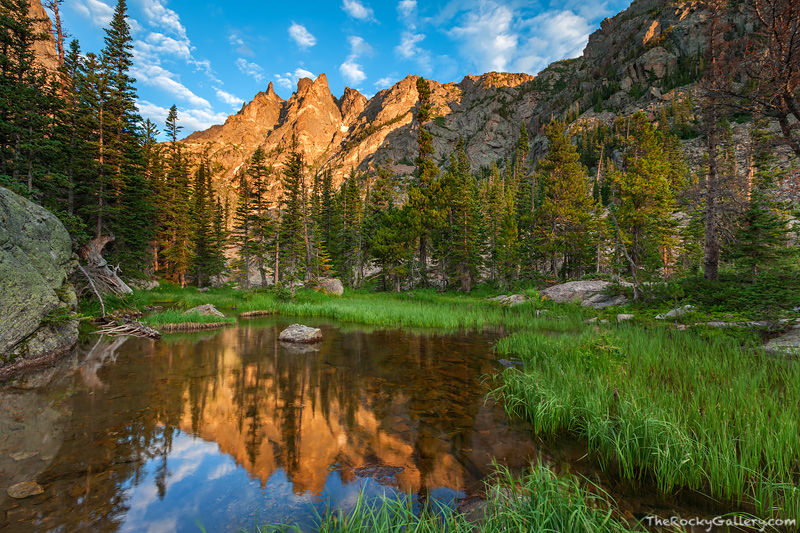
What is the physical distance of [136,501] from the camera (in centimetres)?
356

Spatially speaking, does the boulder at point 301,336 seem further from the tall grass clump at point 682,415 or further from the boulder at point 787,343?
the boulder at point 787,343

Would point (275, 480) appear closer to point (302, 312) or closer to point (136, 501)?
point (136, 501)

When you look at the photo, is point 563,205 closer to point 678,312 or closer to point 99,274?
point 678,312

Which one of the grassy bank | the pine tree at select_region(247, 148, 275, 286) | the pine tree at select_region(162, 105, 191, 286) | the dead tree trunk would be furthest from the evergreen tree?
the grassy bank

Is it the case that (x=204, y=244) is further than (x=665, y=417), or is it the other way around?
(x=204, y=244)

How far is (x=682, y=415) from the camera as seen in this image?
4.32m

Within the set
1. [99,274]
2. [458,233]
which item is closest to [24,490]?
[99,274]

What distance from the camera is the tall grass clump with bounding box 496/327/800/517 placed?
3.23 metres

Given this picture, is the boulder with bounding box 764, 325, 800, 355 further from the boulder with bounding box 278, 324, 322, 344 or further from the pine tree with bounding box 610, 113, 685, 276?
the boulder with bounding box 278, 324, 322, 344

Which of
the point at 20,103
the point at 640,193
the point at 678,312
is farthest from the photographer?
the point at 640,193

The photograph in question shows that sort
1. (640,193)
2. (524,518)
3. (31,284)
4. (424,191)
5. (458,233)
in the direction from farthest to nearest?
1. (424,191)
2. (458,233)
3. (640,193)
4. (31,284)
5. (524,518)

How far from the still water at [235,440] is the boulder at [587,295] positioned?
48.2ft

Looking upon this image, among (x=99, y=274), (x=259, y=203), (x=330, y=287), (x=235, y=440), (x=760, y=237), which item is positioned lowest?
(x=235, y=440)

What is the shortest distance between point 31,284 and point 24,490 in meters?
9.01
